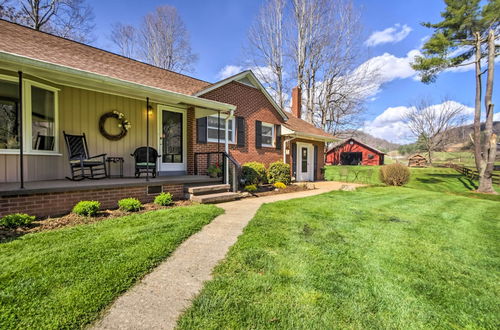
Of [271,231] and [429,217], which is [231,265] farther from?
[429,217]

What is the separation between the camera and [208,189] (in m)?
6.20

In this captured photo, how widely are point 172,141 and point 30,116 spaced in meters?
3.43

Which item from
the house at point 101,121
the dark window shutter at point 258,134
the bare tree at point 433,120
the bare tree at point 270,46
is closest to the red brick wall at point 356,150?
the bare tree at point 433,120

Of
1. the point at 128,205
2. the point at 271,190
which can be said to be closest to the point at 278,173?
the point at 271,190

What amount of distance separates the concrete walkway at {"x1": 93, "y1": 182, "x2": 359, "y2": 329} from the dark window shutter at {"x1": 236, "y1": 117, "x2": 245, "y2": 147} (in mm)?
5939

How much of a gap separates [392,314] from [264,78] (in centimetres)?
2098

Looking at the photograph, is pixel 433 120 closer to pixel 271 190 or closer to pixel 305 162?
pixel 305 162

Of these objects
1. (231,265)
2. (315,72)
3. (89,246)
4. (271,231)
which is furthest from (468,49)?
(89,246)

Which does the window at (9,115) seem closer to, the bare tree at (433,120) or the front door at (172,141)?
the front door at (172,141)

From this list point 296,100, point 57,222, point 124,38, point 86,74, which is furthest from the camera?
point 124,38

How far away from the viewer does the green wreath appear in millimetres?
6207

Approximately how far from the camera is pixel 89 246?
279cm

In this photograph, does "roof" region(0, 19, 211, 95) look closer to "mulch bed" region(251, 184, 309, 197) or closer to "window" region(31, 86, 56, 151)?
"window" region(31, 86, 56, 151)

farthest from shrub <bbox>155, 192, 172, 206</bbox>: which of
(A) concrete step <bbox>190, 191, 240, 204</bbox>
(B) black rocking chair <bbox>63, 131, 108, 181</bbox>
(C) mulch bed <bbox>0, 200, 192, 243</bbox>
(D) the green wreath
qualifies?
(D) the green wreath
